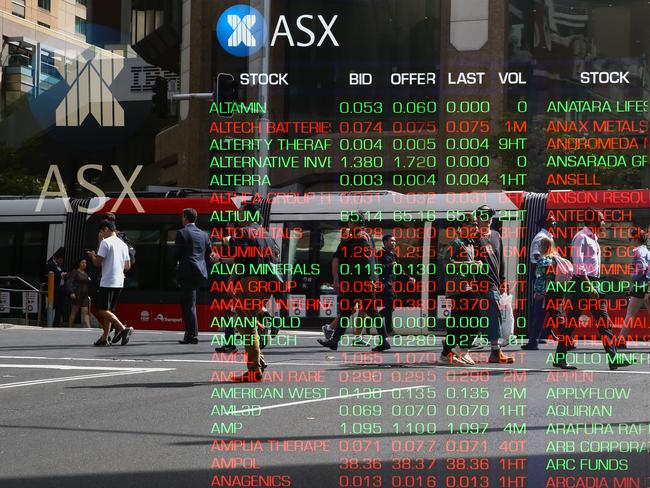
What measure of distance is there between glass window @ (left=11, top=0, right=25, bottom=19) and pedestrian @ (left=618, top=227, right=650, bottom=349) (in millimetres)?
62315

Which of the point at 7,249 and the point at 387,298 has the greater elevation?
the point at 7,249

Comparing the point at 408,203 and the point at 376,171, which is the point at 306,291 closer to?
the point at 408,203

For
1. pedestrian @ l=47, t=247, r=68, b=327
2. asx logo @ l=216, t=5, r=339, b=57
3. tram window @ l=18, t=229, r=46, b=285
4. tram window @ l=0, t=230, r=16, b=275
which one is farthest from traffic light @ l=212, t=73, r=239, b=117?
asx logo @ l=216, t=5, r=339, b=57

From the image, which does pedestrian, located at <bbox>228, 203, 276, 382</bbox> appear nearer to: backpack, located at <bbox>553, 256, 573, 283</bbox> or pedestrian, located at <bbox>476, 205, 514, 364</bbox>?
pedestrian, located at <bbox>476, 205, 514, 364</bbox>

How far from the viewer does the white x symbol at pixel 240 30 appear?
39.2 metres

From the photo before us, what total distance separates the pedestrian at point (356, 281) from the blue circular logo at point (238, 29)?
84.0ft

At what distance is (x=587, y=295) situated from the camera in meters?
11.8

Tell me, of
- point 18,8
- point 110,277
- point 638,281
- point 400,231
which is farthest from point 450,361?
point 18,8

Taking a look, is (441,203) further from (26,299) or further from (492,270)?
(26,299)

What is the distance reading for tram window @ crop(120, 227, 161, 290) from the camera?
2394cm

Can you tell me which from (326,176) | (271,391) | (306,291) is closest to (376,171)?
(326,176)

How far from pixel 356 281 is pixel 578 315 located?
3.02 meters

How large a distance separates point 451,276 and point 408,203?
9.76 metres

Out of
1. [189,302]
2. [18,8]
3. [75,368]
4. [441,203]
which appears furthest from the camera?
[18,8]
